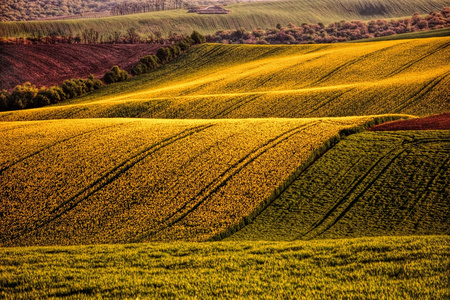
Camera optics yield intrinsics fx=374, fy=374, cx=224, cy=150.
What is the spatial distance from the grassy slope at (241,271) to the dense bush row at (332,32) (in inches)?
4210

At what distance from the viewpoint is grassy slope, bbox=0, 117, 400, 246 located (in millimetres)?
20953

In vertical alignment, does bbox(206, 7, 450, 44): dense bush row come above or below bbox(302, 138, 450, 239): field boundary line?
above

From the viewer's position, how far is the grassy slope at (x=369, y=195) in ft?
64.3

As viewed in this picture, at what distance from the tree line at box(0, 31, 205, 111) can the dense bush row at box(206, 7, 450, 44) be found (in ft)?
93.2

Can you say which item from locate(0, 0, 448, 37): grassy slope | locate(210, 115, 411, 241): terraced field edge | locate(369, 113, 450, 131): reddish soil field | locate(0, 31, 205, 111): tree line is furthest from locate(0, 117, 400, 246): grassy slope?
locate(0, 0, 448, 37): grassy slope

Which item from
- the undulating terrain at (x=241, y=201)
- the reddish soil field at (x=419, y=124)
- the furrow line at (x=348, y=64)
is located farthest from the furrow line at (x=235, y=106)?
the reddish soil field at (x=419, y=124)

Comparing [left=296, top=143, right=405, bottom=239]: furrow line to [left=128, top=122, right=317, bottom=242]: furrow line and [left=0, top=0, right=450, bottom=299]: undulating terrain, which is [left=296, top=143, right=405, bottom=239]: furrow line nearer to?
[left=0, top=0, right=450, bottom=299]: undulating terrain

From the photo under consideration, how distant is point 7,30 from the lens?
15075cm

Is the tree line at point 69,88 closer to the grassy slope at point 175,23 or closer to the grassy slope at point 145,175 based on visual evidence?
the grassy slope at point 145,175

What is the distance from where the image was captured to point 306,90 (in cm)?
5006

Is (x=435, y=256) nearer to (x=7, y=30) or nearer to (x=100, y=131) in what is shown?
(x=100, y=131)

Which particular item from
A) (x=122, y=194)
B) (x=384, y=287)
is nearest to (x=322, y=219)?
(x=384, y=287)

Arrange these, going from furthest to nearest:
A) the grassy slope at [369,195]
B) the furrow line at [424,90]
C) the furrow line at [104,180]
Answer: the furrow line at [424,90] < the furrow line at [104,180] < the grassy slope at [369,195]

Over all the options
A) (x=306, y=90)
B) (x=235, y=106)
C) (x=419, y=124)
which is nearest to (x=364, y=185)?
(x=419, y=124)
